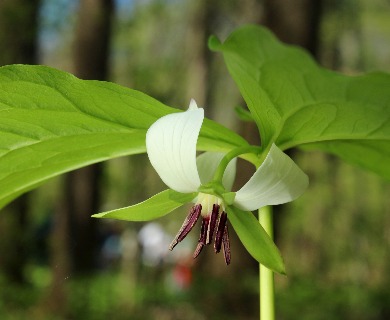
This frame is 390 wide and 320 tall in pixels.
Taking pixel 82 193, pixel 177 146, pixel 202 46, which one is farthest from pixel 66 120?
pixel 202 46

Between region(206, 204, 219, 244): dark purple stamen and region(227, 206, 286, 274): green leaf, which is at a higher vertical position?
region(206, 204, 219, 244): dark purple stamen

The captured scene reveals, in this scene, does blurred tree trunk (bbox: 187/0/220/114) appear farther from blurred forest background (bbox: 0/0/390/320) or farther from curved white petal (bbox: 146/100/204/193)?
curved white petal (bbox: 146/100/204/193)

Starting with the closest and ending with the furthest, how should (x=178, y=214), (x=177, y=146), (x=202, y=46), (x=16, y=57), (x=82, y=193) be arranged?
1. (x=177, y=146)
2. (x=16, y=57)
3. (x=82, y=193)
4. (x=202, y=46)
5. (x=178, y=214)

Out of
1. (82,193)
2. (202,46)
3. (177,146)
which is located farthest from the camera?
(202,46)

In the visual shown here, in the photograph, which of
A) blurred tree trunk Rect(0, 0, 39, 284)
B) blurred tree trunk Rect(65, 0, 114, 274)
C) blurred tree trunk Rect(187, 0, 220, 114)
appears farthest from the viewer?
blurred tree trunk Rect(187, 0, 220, 114)

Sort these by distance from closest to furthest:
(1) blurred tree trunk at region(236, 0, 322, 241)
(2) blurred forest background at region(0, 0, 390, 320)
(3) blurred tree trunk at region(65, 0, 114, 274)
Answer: (1) blurred tree trunk at region(236, 0, 322, 241) < (2) blurred forest background at region(0, 0, 390, 320) < (3) blurred tree trunk at region(65, 0, 114, 274)

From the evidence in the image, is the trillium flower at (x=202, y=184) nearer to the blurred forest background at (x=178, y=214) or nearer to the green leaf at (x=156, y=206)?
the green leaf at (x=156, y=206)

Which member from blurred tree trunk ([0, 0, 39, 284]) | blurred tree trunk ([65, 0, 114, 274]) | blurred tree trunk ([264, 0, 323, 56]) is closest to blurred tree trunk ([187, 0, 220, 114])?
blurred tree trunk ([65, 0, 114, 274])

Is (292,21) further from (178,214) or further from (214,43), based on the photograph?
(178,214)
